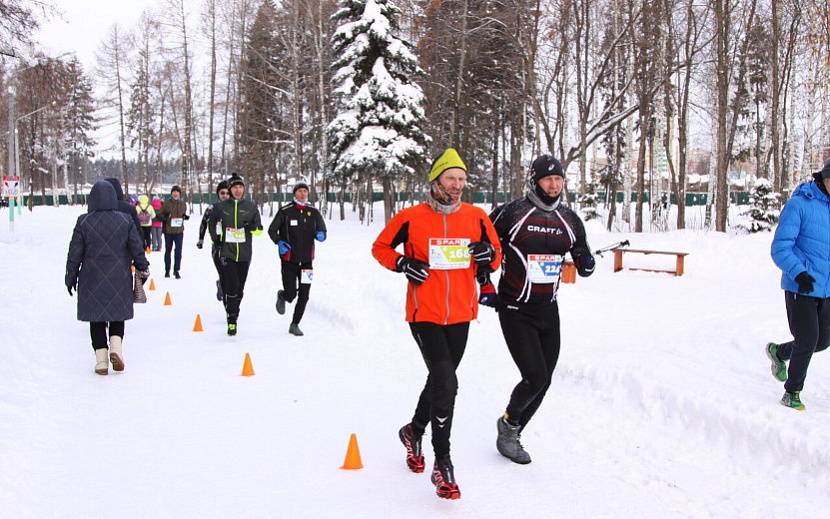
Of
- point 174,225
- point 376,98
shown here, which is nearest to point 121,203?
point 174,225

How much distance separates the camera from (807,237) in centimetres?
517

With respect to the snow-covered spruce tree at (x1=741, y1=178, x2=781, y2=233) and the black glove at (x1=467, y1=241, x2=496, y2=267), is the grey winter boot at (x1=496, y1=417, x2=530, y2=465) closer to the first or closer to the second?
the black glove at (x1=467, y1=241, x2=496, y2=267)

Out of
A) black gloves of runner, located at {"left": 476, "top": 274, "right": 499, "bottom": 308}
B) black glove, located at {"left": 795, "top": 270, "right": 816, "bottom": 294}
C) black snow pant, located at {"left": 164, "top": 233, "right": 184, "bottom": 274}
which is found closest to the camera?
black gloves of runner, located at {"left": 476, "top": 274, "right": 499, "bottom": 308}

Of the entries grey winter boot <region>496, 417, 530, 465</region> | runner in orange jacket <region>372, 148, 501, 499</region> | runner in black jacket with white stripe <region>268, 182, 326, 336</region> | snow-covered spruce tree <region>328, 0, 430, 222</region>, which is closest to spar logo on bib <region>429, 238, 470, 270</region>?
runner in orange jacket <region>372, 148, 501, 499</region>

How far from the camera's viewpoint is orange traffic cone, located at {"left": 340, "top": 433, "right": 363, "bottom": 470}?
15.0ft

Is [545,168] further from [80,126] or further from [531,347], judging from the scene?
[80,126]

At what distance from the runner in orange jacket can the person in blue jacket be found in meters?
2.42

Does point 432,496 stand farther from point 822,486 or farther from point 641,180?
point 641,180

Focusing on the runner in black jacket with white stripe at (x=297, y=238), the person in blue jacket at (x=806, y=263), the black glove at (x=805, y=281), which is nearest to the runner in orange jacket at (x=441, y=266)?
the black glove at (x=805, y=281)

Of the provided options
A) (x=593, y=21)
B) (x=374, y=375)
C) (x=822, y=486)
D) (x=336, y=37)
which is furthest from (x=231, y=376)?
(x=593, y=21)

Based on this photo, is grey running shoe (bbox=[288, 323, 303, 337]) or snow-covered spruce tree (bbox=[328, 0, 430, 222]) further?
snow-covered spruce tree (bbox=[328, 0, 430, 222])

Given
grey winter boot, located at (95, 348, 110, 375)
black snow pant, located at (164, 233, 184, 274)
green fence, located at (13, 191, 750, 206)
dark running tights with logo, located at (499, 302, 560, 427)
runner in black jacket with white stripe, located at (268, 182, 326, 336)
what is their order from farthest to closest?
green fence, located at (13, 191, 750, 206) → black snow pant, located at (164, 233, 184, 274) → runner in black jacket with white stripe, located at (268, 182, 326, 336) → grey winter boot, located at (95, 348, 110, 375) → dark running tights with logo, located at (499, 302, 560, 427)

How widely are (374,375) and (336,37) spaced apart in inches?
875

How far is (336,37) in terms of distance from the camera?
2688 centimetres
